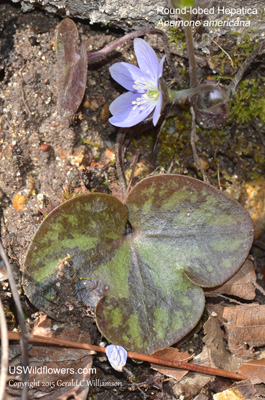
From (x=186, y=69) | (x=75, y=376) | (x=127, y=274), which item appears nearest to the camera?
(x=75, y=376)

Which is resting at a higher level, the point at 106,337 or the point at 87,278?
the point at 87,278

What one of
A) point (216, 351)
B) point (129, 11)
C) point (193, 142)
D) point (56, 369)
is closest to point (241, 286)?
point (216, 351)

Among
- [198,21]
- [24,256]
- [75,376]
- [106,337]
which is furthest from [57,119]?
[75,376]

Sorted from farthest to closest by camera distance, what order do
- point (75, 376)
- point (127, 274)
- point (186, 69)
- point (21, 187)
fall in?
point (186, 69) < point (21, 187) < point (127, 274) < point (75, 376)

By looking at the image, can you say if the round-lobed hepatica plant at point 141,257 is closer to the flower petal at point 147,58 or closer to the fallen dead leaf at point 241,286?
the fallen dead leaf at point 241,286

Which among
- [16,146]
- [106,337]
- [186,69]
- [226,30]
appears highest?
[226,30]

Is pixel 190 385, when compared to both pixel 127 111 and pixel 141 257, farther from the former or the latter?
pixel 127 111

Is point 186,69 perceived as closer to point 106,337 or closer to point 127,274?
point 127,274
